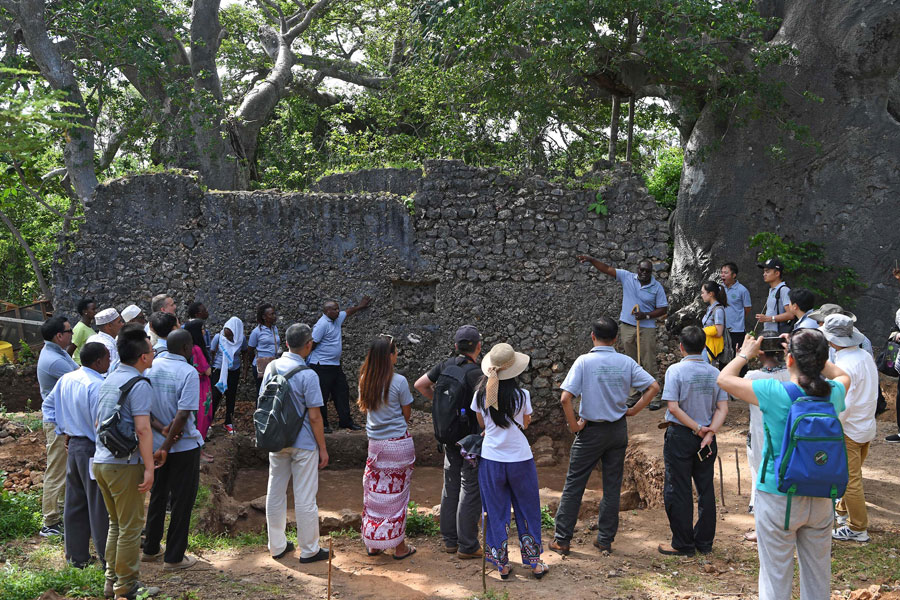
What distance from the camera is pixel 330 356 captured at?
27.9ft

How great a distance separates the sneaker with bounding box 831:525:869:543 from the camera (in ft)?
16.5

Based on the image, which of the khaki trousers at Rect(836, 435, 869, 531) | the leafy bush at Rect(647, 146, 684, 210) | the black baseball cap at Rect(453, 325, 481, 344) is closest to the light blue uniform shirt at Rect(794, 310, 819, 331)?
the khaki trousers at Rect(836, 435, 869, 531)

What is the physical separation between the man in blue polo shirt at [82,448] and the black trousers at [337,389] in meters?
3.82

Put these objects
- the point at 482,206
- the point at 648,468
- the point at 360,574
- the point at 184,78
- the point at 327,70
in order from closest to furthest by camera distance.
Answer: the point at 360,574
the point at 648,468
the point at 482,206
the point at 184,78
the point at 327,70

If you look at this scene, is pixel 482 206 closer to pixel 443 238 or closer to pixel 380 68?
pixel 443 238

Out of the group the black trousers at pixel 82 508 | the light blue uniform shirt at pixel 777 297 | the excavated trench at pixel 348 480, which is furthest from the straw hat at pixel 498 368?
the light blue uniform shirt at pixel 777 297

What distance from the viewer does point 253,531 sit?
638 centimetres

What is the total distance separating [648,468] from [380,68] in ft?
40.3

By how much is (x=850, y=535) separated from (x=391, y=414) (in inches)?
133

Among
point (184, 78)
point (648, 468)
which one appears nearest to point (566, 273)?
point (648, 468)

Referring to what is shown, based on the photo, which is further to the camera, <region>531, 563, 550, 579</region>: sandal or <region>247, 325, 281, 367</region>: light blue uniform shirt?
<region>247, 325, 281, 367</region>: light blue uniform shirt

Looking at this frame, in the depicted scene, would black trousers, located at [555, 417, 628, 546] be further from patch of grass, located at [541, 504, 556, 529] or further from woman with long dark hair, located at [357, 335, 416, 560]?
woman with long dark hair, located at [357, 335, 416, 560]

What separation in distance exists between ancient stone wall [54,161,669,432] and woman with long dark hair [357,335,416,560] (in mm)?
4003

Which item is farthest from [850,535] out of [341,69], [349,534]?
[341,69]
